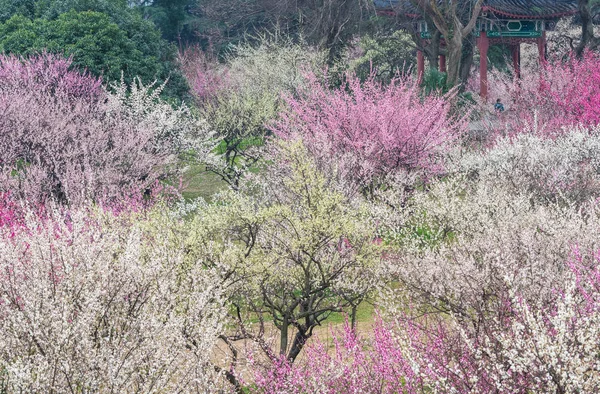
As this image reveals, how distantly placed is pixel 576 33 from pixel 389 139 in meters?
35.9

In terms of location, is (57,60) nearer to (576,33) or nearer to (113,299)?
(113,299)

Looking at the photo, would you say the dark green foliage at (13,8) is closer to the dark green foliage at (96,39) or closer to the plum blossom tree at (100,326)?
the dark green foliage at (96,39)

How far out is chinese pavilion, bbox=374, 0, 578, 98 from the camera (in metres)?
31.3

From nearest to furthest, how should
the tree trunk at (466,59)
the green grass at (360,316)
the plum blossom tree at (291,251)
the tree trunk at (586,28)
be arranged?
the plum blossom tree at (291,251) < the green grass at (360,316) < the tree trunk at (586,28) < the tree trunk at (466,59)

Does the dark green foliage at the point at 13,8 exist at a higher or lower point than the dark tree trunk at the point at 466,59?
higher

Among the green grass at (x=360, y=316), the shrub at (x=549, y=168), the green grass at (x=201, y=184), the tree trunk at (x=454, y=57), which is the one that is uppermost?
Answer: the tree trunk at (x=454, y=57)

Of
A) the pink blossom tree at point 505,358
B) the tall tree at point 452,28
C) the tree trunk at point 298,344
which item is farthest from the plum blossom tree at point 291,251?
the tall tree at point 452,28

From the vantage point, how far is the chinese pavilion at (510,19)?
31281 millimetres

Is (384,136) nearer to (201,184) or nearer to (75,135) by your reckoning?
(75,135)

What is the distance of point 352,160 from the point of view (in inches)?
657

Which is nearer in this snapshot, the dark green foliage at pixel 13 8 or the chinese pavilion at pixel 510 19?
the dark green foliage at pixel 13 8

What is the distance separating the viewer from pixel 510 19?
31734mm

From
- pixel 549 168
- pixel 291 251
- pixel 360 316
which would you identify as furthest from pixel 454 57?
pixel 291 251

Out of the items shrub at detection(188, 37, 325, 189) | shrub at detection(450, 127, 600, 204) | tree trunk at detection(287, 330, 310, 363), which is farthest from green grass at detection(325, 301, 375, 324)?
shrub at detection(188, 37, 325, 189)
